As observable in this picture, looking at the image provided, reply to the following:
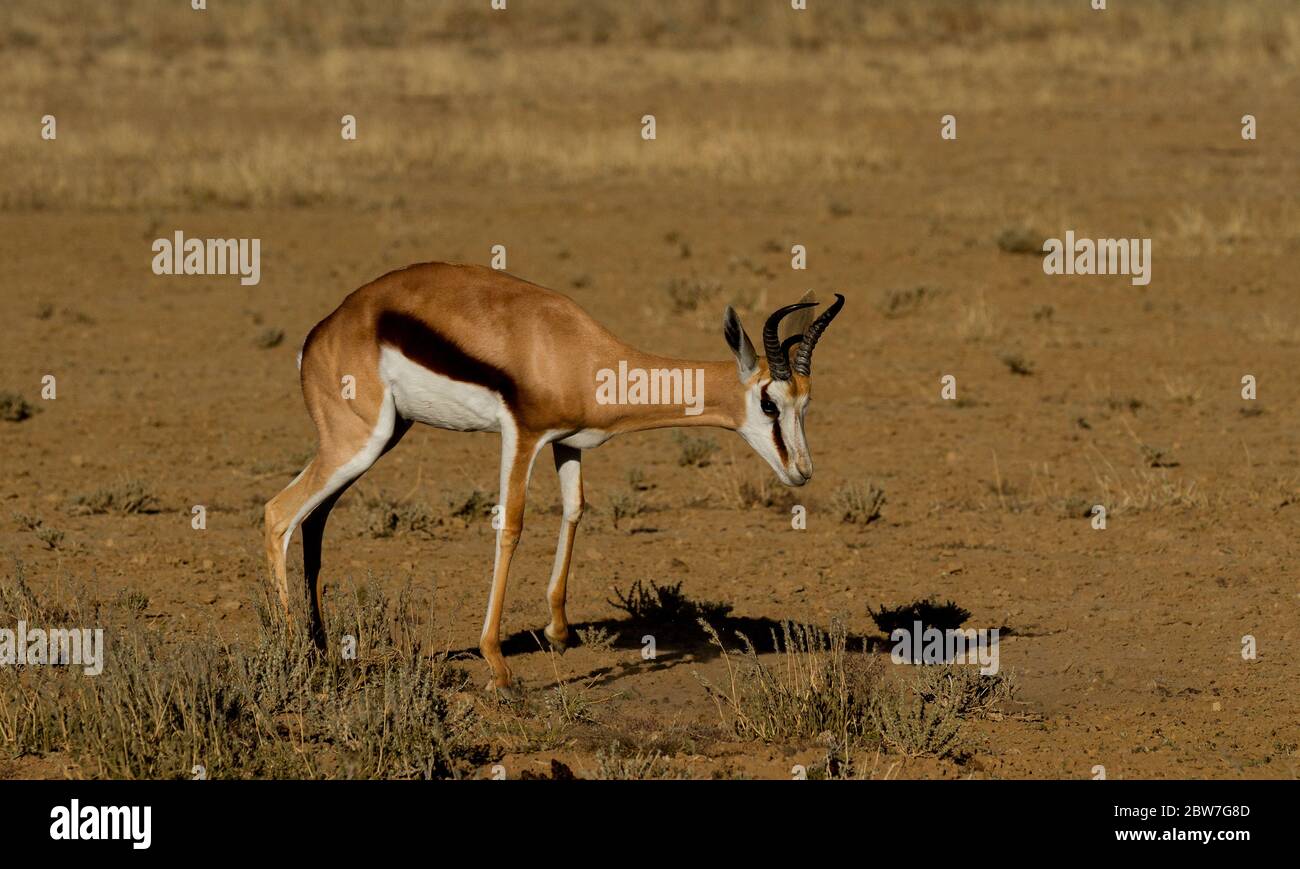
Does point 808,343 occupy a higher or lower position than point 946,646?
higher

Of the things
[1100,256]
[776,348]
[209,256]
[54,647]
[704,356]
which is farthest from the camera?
[209,256]

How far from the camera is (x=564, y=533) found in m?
7.95

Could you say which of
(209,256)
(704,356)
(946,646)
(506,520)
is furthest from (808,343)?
(209,256)

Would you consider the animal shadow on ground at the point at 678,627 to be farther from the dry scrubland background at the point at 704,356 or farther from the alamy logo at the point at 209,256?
the alamy logo at the point at 209,256

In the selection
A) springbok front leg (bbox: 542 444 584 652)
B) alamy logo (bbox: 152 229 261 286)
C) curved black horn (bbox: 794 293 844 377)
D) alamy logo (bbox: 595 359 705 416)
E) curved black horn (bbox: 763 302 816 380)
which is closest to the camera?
curved black horn (bbox: 763 302 816 380)

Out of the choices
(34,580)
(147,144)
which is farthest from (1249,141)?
(34,580)

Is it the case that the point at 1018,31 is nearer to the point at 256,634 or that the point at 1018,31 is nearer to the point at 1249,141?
the point at 1249,141

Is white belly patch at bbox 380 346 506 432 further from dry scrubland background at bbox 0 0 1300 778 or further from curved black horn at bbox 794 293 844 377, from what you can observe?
curved black horn at bbox 794 293 844 377

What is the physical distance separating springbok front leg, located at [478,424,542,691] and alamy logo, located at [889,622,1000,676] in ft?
5.96

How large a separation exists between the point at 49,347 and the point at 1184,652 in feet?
36.2

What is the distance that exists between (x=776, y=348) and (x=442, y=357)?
1410 mm

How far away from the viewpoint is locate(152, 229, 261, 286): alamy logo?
61.3 ft

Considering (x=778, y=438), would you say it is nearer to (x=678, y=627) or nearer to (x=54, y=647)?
(x=678, y=627)

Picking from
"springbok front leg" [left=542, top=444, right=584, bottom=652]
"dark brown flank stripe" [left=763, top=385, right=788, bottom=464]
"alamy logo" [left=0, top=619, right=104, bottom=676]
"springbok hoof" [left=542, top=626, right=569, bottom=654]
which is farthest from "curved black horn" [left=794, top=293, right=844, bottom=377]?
"alamy logo" [left=0, top=619, right=104, bottom=676]
